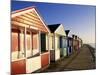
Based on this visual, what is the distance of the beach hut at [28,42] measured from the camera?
114 inches

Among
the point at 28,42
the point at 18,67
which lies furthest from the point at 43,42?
the point at 18,67

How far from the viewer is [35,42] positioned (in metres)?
3.07

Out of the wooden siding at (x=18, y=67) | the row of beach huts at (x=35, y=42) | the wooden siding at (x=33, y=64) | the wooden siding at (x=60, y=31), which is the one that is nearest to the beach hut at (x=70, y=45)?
the row of beach huts at (x=35, y=42)

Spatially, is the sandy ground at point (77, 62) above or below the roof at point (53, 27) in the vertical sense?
below

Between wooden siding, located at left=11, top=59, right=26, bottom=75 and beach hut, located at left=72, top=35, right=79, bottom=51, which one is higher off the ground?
beach hut, located at left=72, top=35, right=79, bottom=51

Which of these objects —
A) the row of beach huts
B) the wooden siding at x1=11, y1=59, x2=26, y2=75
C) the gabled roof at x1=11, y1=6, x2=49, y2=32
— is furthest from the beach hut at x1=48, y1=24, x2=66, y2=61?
the wooden siding at x1=11, y1=59, x2=26, y2=75

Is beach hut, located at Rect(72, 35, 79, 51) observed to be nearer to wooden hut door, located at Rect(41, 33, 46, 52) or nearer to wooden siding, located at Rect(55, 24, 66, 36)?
wooden siding, located at Rect(55, 24, 66, 36)

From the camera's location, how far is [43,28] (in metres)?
3.13

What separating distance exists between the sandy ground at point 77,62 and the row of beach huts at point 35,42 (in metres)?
0.06

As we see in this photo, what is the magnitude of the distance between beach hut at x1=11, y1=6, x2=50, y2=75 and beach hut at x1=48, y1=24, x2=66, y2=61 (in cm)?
7

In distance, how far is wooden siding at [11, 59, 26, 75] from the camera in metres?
2.89

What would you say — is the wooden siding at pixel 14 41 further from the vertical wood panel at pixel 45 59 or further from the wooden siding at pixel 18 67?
the vertical wood panel at pixel 45 59

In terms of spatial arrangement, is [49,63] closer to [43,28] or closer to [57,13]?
[43,28]
